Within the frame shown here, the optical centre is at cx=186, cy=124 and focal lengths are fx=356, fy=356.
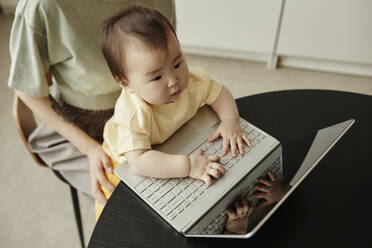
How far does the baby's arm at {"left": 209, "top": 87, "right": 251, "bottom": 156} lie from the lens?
2.34ft

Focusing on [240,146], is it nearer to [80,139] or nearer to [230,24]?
[80,139]

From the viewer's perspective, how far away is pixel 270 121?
84 cm

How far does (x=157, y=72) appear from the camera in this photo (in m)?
0.68

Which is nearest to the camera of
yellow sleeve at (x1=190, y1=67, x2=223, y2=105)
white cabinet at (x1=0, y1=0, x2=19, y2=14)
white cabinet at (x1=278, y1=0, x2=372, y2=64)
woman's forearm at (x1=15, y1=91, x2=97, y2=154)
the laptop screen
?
the laptop screen

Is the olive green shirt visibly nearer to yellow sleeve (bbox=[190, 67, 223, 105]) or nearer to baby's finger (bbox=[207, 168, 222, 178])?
yellow sleeve (bbox=[190, 67, 223, 105])

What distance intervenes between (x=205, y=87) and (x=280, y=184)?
0.92 ft

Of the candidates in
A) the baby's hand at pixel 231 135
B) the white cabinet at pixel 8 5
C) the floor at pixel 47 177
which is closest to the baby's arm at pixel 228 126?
the baby's hand at pixel 231 135

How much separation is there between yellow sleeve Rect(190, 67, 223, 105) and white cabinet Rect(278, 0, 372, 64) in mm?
1112

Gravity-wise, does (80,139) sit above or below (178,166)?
below

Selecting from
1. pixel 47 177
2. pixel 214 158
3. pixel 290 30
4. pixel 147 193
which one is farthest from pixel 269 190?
pixel 290 30

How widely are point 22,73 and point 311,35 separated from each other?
145cm

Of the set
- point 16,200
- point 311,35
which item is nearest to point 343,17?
point 311,35

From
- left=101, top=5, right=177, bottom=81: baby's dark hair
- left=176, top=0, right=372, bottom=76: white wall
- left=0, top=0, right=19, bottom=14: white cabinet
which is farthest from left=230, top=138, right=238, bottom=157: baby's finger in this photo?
left=0, top=0, right=19, bottom=14: white cabinet

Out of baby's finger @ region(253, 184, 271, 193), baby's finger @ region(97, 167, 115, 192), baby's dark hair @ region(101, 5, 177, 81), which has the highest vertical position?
baby's dark hair @ region(101, 5, 177, 81)
